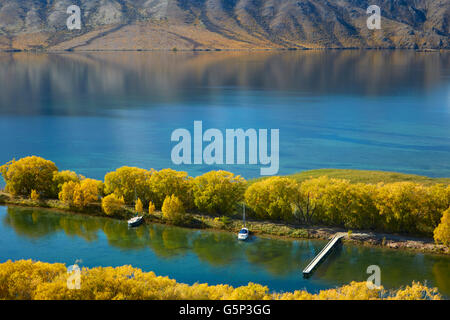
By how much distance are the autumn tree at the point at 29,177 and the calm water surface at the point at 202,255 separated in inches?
181

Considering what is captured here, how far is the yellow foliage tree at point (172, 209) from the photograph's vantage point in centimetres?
4166

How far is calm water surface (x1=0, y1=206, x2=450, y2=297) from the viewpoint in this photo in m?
33.7

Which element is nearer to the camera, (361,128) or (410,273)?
(410,273)

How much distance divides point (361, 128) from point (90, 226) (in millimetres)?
52845

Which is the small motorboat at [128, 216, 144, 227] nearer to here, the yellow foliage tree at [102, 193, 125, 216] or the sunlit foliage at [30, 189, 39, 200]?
the yellow foliage tree at [102, 193, 125, 216]

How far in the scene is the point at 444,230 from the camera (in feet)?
116

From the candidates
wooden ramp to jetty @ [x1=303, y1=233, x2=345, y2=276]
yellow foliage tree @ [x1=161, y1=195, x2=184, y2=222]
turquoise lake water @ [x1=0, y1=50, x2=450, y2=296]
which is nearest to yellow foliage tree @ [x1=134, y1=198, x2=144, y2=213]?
turquoise lake water @ [x1=0, y1=50, x2=450, y2=296]

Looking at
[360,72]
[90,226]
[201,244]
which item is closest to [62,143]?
[90,226]
